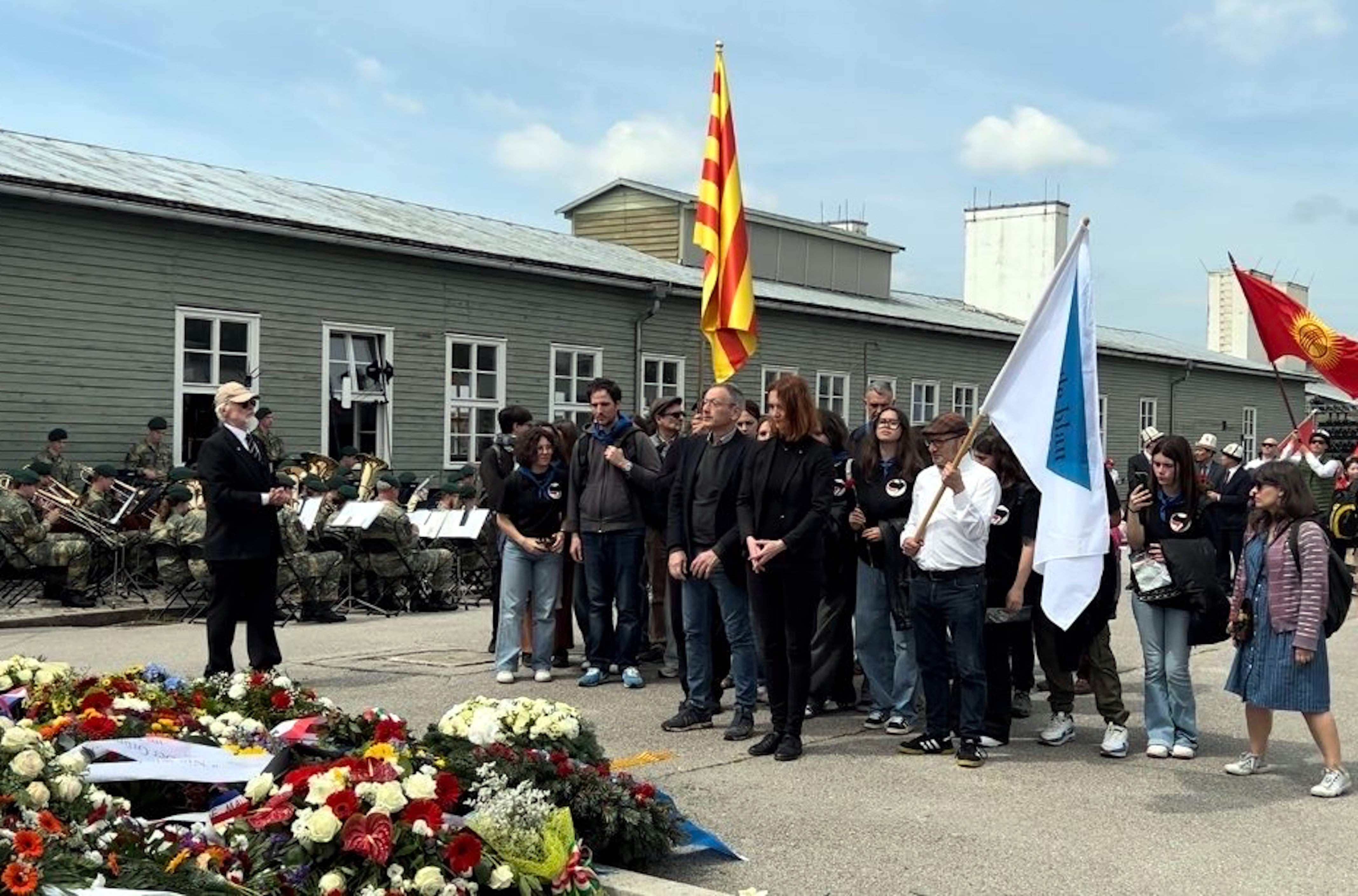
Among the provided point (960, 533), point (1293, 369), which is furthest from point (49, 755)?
point (1293, 369)

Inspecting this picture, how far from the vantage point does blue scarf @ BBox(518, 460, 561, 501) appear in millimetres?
10461

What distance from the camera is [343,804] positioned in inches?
194

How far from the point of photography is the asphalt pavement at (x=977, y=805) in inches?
228

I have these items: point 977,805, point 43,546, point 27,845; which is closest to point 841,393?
point 43,546

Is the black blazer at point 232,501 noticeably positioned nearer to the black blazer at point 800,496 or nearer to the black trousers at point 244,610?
the black trousers at point 244,610

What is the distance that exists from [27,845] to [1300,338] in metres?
11.1

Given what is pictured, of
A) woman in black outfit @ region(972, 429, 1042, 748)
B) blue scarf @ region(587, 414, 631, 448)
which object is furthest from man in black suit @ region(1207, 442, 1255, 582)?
blue scarf @ region(587, 414, 631, 448)

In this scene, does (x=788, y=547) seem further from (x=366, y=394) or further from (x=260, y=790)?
(x=366, y=394)

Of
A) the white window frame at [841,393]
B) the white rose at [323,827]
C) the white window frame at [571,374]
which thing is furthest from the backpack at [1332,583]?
the white window frame at [841,393]

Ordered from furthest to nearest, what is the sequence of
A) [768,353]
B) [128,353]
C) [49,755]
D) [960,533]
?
[768,353], [128,353], [960,533], [49,755]

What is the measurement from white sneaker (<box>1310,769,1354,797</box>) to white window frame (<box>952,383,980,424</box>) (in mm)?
26268

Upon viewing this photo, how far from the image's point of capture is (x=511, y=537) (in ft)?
34.2

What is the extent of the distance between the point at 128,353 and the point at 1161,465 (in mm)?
13385

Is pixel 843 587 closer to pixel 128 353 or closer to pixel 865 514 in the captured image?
pixel 865 514
